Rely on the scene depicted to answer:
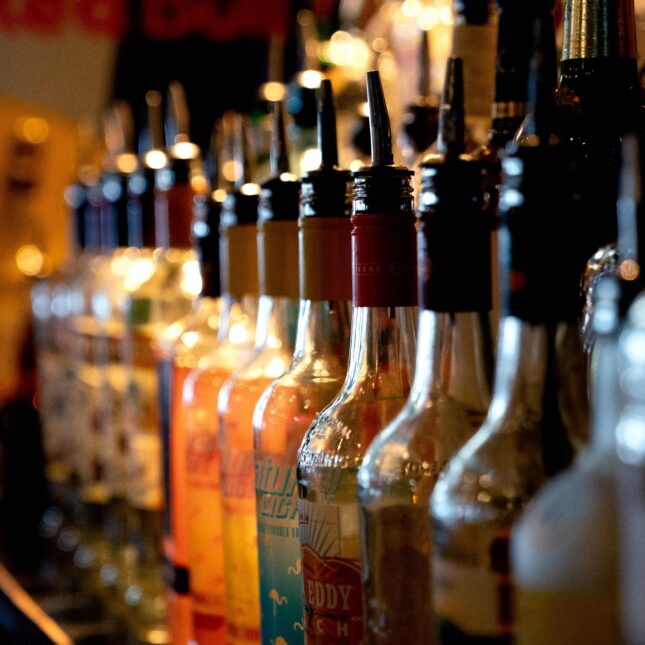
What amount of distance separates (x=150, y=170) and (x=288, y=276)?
2.05 feet

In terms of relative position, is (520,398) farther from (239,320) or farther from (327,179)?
(239,320)

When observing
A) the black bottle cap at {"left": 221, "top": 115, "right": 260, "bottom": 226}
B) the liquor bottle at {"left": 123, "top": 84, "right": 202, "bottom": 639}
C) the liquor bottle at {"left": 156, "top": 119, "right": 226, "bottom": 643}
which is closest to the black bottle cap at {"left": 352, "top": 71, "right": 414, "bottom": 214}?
the black bottle cap at {"left": 221, "top": 115, "right": 260, "bottom": 226}

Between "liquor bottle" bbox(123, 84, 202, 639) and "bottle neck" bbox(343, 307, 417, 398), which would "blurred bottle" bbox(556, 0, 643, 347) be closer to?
"bottle neck" bbox(343, 307, 417, 398)

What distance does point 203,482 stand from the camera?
0.86 metres

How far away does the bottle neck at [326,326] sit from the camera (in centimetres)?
67

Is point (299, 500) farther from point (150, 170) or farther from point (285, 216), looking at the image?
point (150, 170)

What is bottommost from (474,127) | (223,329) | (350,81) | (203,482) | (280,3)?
(203,482)

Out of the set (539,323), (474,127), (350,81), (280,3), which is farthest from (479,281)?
(280,3)

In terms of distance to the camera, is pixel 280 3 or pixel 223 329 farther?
pixel 280 3

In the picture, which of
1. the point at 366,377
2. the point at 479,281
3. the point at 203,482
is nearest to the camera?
the point at 479,281

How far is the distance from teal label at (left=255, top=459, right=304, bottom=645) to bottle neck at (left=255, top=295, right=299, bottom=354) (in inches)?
4.0

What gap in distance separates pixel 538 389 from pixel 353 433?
171 millimetres

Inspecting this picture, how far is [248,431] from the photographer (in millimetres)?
763

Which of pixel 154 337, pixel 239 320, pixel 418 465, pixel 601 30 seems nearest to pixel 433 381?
pixel 418 465
